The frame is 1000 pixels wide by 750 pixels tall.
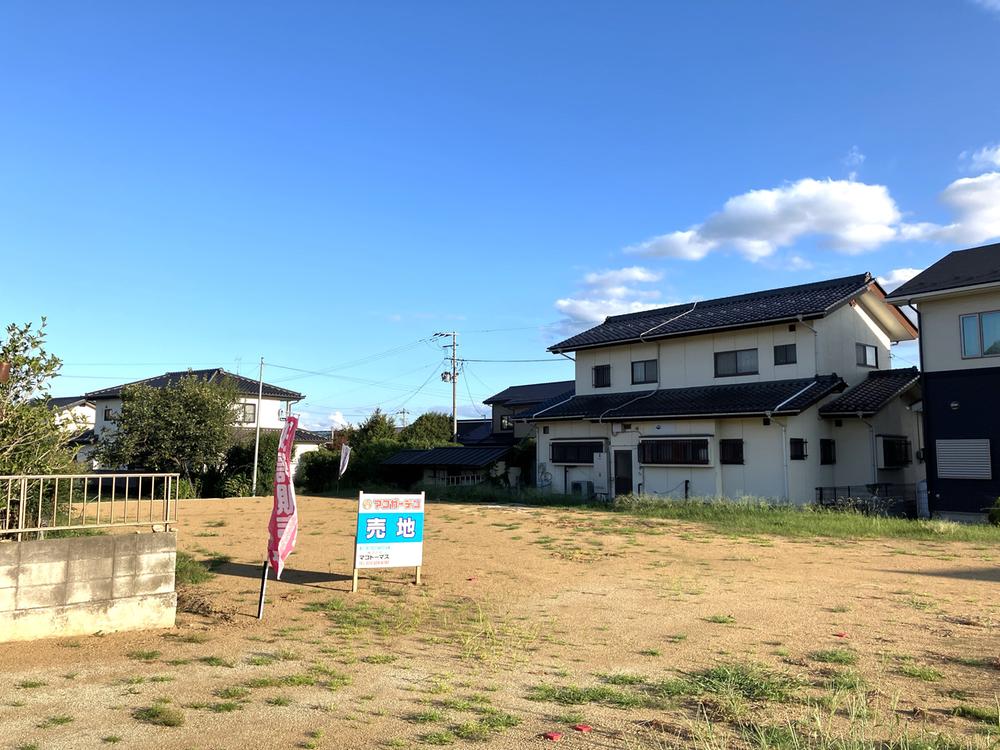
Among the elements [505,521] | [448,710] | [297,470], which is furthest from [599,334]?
[448,710]

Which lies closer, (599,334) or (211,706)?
(211,706)

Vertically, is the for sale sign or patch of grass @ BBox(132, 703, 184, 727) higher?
the for sale sign

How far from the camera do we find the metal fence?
1931 cm

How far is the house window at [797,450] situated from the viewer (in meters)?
20.3

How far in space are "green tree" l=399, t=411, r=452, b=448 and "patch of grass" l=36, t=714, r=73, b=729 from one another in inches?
1294

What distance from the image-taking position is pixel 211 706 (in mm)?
4914

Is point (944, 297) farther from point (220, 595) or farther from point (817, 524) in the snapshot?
point (220, 595)

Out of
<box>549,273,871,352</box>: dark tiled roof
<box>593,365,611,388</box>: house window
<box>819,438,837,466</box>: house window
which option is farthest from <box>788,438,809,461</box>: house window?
<box>593,365,611,388</box>: house window

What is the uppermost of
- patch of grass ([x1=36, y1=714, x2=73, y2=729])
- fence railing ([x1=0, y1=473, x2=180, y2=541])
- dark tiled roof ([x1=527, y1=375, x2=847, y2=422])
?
dark tiled roof ([x1=527, y1=375, x2=847, y2=422])

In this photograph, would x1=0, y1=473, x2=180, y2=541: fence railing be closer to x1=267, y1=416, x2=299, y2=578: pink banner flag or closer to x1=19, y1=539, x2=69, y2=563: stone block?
x1=19, y1=539, x2=69, y2=563: stone block

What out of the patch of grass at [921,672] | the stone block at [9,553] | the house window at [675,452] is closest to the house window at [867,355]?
the house window at [675,452]

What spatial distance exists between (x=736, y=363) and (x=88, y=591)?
20.4 metres

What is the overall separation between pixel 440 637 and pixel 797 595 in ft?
15.0

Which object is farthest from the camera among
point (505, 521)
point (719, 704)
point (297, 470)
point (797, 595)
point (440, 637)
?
point (297, 470)
